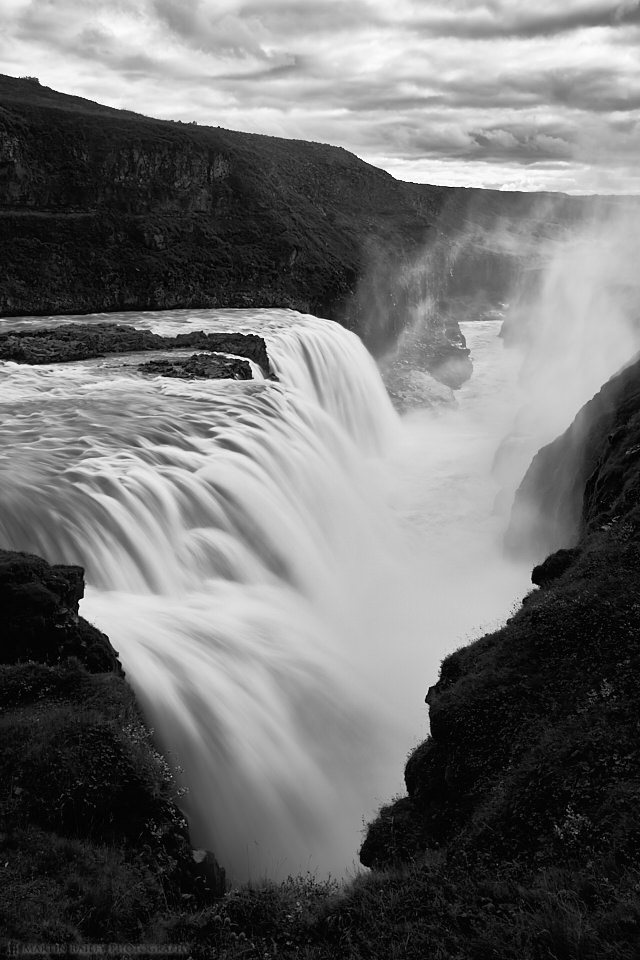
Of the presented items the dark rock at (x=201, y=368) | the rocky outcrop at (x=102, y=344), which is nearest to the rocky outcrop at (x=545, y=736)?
the dark rock at (x=201, y=368)

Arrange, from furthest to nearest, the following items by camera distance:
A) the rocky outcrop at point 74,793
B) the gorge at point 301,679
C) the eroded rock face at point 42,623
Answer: the eroded rock face at point 42,623 < the gorge at point 301,679 < the rocky outcrop at point 74,793

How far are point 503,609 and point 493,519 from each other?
33.2 feet

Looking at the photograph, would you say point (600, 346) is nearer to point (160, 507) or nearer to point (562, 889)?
point (160, 507)

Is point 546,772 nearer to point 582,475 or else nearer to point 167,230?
point 582,475

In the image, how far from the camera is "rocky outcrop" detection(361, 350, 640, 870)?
8.45 m

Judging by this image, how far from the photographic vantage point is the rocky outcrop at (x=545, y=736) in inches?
332

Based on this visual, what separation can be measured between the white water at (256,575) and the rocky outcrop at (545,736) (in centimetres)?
250

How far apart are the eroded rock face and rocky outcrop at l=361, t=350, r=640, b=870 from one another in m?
4.83

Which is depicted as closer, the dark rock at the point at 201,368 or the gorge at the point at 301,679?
the gorge at the point at 301,679

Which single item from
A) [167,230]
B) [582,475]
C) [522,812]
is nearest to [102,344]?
[582,475]

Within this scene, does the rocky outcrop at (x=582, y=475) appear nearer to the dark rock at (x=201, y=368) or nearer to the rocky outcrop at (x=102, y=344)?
the dark rock at (x=201, y=368)

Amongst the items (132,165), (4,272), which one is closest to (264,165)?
(132,165)

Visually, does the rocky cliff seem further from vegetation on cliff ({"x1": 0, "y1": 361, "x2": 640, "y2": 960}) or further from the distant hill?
the distant hill

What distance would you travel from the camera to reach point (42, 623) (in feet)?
35.7
